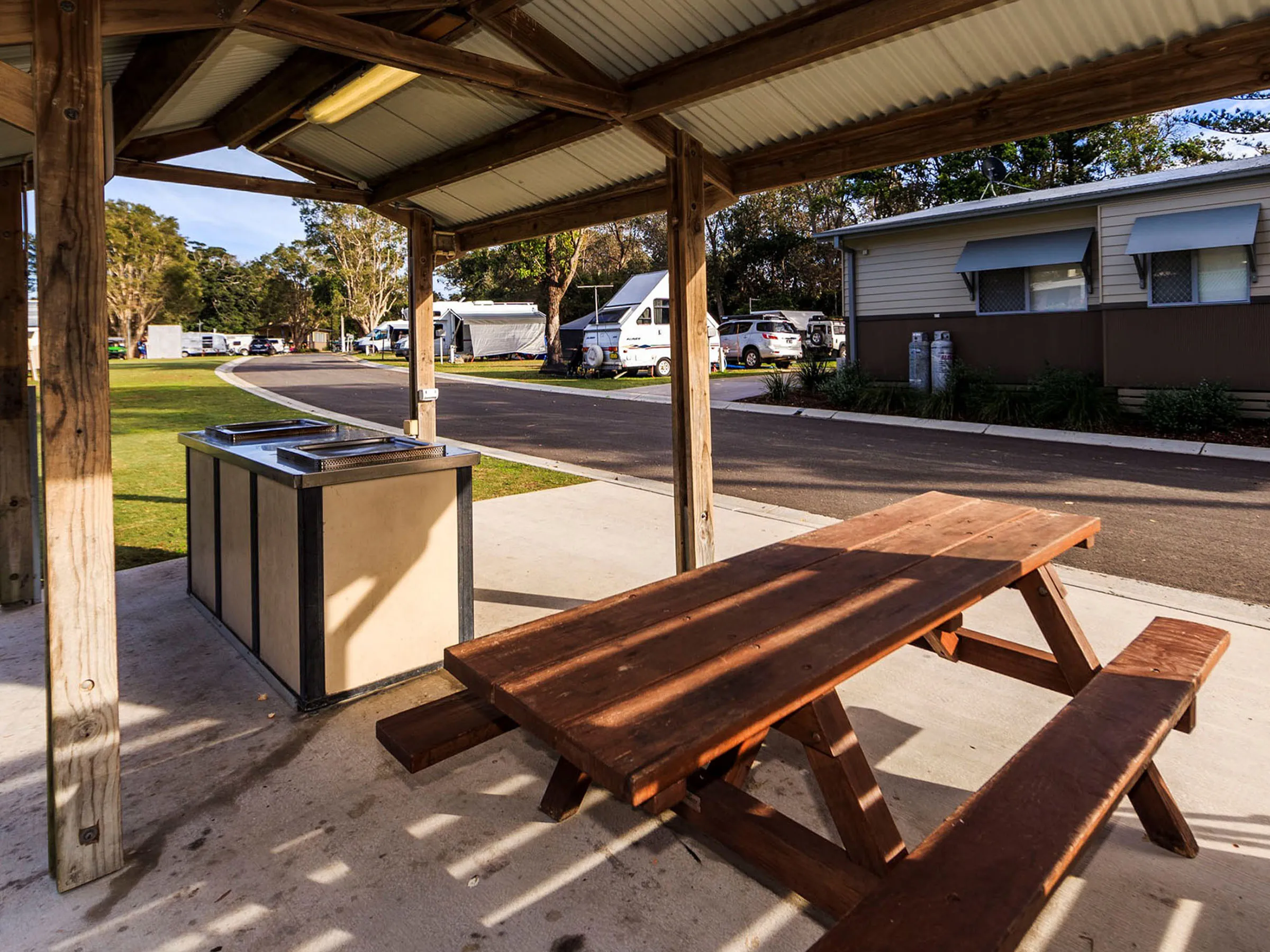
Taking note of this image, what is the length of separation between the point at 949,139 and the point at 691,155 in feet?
4.12

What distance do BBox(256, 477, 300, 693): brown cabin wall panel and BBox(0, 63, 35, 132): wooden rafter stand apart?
59.6 inches

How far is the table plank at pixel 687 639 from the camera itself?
1833 mm

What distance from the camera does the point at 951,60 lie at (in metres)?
A: 3.37

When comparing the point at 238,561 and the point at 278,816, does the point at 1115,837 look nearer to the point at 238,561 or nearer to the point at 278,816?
the point at 278,816

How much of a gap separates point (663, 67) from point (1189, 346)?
470 inches

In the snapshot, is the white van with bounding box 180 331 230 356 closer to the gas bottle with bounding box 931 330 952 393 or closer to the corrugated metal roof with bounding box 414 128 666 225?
the gas bottle with bounding box 931 330 952 393

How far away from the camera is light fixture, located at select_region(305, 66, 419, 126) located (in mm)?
3828

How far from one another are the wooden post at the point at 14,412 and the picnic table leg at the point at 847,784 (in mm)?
4523

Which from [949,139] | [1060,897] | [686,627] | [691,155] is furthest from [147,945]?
[949,139]

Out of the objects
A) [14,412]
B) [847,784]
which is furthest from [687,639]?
[14,412]

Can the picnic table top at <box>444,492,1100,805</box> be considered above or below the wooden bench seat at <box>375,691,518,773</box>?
above

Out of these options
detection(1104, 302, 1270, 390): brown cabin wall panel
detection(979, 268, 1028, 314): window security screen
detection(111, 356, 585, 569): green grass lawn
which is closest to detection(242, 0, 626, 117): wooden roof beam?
detection(111, 356, 585, 569): green grass lawn

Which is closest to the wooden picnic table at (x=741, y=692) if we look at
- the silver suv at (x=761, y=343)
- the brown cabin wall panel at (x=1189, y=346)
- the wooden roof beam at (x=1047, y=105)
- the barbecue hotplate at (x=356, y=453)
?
the barbecue hotplate at (x=356, y=453)

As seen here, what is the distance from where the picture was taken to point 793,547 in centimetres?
310
